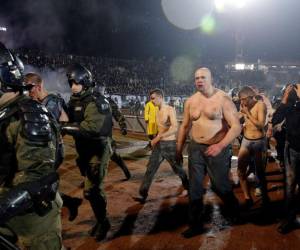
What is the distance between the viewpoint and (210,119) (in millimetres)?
4738

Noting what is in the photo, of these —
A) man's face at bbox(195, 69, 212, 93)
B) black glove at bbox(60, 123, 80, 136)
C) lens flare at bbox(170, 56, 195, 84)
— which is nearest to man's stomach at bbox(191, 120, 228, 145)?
man's face at bbox(195, 69, 212, 93)

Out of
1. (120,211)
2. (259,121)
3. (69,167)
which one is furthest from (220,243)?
(69,167)

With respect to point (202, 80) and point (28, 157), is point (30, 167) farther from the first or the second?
point (202, 80)

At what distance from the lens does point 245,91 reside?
5.98 meters

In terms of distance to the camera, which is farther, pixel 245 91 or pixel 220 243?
pixel 245 91

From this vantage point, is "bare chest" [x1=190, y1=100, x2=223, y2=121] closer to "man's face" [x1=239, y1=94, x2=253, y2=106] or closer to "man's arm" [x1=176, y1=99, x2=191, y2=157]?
"man's arm" [x1=176, y1=99, x2=191, y2=157]

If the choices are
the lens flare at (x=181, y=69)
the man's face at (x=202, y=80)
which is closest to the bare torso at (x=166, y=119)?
the man's face at (x=202, y=80)

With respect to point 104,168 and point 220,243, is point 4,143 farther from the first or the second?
point 220,243

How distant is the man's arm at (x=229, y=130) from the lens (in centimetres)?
452

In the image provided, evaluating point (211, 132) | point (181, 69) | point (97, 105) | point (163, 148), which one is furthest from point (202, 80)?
point (181, 69)

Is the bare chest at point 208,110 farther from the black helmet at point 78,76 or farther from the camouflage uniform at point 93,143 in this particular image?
the black helmet at point 78,76

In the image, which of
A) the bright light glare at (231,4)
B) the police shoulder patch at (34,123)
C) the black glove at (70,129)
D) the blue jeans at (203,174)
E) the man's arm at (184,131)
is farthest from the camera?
the bright light glare at (231,4)

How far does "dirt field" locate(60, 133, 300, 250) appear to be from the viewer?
453 cm

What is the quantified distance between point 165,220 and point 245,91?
234 cm
